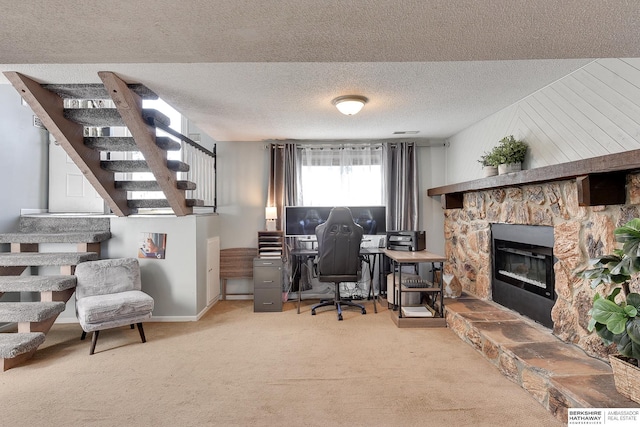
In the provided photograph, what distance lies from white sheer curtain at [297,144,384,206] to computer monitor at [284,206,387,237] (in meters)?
0.26

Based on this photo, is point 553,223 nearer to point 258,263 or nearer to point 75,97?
point 258,263

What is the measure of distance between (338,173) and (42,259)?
3.42 metres

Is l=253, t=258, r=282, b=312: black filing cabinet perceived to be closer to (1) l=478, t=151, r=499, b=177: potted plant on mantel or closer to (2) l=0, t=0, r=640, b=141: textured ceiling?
(2) l=0, t=0, r=640, b=141: textured ceiling

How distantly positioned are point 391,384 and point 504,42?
2087 mm

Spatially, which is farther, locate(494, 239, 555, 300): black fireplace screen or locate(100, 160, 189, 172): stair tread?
locate(100, 160, 189, 172): stair tread

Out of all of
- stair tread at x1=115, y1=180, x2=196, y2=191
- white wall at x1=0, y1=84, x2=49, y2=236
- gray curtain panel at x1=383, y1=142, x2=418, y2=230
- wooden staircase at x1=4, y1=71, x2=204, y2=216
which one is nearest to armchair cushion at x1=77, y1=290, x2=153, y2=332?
wooden staircase at x1=4, y1=71, x2=204, y2=216

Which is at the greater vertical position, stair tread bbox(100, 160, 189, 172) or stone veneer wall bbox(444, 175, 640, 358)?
stair tread bbox(100, 160, 189, 172)

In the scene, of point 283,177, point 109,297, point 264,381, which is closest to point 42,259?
point 109,297

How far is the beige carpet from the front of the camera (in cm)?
184

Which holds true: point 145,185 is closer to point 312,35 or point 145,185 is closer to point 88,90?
point 88,90

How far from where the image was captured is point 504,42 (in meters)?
1.41

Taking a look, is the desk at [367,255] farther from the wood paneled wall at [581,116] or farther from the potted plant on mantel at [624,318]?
the potted plant on mantel at [624,318]

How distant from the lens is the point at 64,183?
3.88 metres

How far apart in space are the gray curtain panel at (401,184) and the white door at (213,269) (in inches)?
94.1
